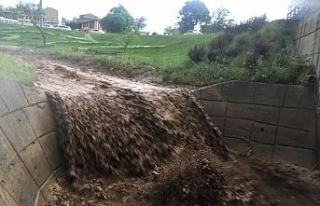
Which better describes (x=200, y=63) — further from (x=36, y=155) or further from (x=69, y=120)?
(x=36, y=155)

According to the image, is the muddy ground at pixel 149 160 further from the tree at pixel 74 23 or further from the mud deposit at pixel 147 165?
the tree at pixel 74 23

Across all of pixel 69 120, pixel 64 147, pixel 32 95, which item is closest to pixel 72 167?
pixel 64 147

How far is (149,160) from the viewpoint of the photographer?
632 cm

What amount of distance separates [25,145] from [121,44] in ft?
44.6

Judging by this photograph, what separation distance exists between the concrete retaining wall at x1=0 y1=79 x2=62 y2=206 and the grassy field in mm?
5503

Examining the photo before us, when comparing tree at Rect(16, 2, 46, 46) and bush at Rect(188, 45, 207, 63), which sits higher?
tree at Rect(16, 2, 46, 46)

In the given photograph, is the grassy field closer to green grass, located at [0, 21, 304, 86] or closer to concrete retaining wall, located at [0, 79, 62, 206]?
green grass, located at [0, 21, 304, 86]

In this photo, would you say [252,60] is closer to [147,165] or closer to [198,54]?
[198,54]

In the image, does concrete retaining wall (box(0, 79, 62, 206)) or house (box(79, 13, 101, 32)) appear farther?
house (box(79, 13, 101, 32))

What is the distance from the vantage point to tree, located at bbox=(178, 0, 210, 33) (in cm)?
2948

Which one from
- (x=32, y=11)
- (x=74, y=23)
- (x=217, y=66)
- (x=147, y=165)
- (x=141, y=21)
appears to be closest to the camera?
(x=147, y=165)

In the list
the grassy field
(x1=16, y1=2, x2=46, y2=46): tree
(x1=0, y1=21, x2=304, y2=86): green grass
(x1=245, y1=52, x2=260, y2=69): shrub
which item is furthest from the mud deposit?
(x1=16, y1=2, x2=46, y2=46): tree

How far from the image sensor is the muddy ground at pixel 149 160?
5207 mm

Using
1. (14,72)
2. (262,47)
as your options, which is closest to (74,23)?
(262,47)
